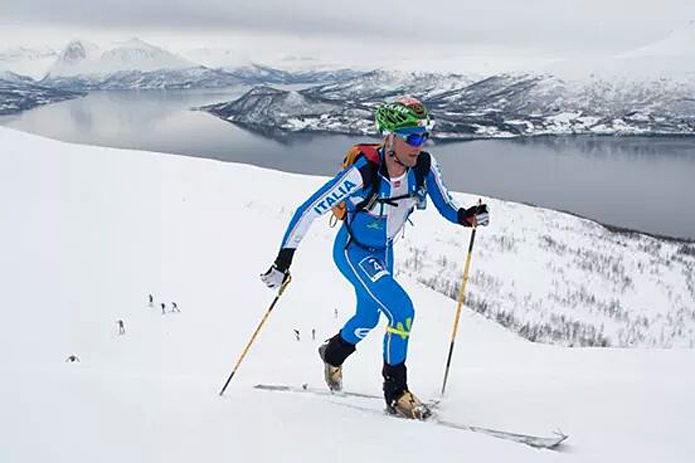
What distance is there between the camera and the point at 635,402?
409 centimetres

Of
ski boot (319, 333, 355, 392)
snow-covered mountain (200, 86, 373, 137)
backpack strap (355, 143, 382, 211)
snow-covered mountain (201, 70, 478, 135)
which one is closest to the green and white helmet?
→ backpack strap (355, 143, 382, 211)

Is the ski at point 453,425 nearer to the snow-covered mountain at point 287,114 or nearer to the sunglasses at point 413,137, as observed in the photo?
the sunglasses at point 413,137

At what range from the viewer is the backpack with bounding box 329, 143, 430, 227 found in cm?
428

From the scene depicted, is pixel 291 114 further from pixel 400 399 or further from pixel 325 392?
pixel 400 399

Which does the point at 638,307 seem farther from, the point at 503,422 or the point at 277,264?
the point at 277,264

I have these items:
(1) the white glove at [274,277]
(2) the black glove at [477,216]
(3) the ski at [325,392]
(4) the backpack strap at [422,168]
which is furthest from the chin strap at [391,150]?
(3) the ski at [325,392]

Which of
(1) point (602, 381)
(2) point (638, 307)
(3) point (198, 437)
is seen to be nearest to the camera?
(3) point (198, 437)

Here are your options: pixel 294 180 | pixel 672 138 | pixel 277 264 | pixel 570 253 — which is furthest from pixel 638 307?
pixel 672 138

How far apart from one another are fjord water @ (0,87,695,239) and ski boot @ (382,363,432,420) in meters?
49.7

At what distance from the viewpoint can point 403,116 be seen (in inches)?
165

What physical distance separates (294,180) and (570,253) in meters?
16.5

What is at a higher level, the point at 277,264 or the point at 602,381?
the point at 277,264

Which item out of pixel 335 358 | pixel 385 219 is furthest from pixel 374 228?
pixel 335 358

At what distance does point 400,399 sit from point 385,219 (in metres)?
1.60
